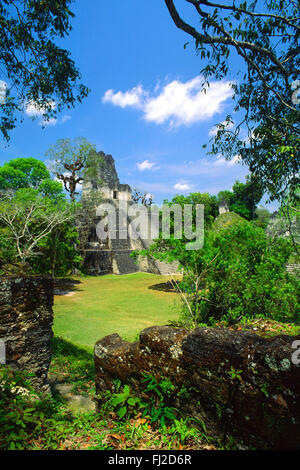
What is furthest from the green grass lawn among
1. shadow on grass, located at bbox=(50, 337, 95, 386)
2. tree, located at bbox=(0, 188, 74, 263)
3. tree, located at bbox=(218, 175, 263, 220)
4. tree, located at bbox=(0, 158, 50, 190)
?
tree, located at bbox=(218, 175, 263, 220)

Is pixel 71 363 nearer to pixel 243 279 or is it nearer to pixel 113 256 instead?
pixel 243 279

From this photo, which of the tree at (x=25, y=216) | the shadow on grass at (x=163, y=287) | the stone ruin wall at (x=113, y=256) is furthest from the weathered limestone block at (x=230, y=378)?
the stone ruin wall at (x=113, y=256)

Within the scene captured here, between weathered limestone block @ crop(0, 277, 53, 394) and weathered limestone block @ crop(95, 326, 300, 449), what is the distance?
2373 millimetres

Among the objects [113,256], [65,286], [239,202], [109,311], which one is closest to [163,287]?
[109,311]

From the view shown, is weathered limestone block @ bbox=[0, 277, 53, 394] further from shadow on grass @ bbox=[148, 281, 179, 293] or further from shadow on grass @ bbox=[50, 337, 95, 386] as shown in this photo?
shadow on grass @ bbox=[148, 281, 179, 293]

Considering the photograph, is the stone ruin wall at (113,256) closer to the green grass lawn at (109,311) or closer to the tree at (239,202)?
the green grass lawn at (109,311)

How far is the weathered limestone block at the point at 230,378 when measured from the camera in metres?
1.83

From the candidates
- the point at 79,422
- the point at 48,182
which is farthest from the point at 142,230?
the point at 79,422

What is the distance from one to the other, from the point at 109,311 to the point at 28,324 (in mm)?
7486

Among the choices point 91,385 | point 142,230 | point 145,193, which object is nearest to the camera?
point 91,385

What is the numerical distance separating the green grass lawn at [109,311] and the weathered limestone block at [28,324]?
3.08m

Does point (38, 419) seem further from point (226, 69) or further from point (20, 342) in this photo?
point (226, 69)

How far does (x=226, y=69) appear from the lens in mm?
4762
